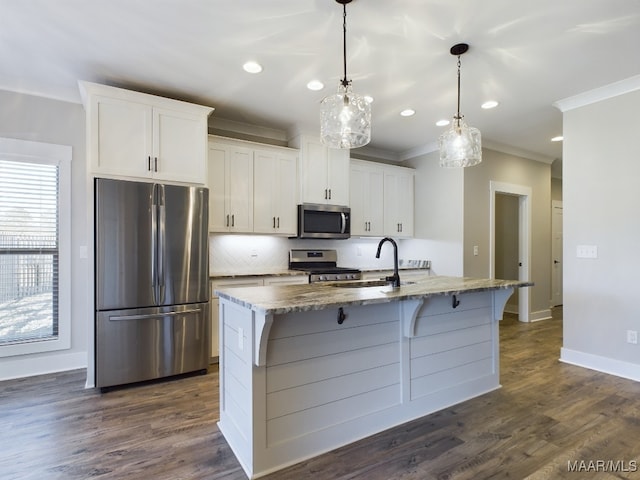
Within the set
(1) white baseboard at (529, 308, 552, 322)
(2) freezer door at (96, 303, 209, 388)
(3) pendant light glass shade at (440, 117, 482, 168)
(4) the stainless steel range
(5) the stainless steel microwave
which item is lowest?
(1) white baseboard at (529, 308, 552, 322)

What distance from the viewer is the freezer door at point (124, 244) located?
294 centimetres

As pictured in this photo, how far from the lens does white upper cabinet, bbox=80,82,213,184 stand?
3.00 metres

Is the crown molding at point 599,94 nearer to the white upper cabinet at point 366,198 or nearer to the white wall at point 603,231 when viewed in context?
the white wall at point 603,231

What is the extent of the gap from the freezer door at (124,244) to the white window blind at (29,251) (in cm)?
89

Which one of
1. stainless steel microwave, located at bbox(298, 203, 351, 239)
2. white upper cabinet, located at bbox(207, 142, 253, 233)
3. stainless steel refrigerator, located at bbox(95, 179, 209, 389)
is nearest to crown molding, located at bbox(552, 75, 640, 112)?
stainless steel microwave, located at bbox(298, 203, 351, 239)

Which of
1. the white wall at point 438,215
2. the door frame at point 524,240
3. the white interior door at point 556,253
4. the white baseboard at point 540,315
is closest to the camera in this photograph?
the white wall at point 438,215

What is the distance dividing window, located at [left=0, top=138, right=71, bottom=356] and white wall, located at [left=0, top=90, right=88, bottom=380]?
61 millimetres

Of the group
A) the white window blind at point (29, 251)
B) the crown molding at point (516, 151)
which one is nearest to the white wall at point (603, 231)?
the crown molding at point (516, 151)

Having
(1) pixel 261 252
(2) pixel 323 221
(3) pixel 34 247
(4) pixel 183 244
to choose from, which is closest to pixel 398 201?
(2) pixel 323 221

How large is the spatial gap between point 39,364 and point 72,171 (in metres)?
1.89

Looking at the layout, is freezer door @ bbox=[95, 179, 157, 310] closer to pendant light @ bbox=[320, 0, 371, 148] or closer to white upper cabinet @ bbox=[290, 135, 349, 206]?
pendant light @ bbox=[320, 0, 371, 148]

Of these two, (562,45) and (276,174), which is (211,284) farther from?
(562,45)

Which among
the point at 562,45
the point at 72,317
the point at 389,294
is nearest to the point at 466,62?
the point at 562,45

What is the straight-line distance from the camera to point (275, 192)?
4.23m
